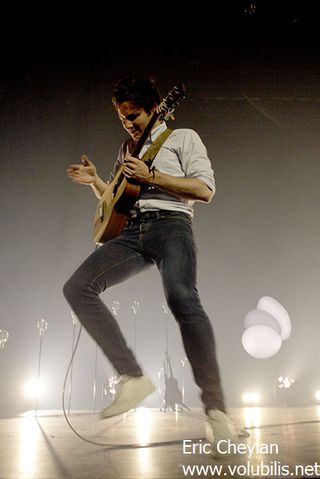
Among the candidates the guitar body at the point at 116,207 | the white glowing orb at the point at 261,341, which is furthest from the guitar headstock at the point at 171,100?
the white glowing orb at the point at 261,341

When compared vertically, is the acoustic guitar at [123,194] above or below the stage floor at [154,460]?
above

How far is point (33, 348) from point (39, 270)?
1.30 m

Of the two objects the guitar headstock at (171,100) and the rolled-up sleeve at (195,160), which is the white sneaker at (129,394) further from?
the guitar headstock at (171,100)

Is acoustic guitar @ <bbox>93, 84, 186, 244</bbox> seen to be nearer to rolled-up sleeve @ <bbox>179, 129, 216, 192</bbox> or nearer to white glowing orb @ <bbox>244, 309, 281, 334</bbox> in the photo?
rolled-up sleeve @ <bbox>179, 129, 216, 192</bbox>

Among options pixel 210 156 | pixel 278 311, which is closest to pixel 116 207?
pixel 210 156

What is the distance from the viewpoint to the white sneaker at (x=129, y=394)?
1482mm

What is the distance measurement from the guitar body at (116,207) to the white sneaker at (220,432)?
904 mm

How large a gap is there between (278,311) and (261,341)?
810 millimetres

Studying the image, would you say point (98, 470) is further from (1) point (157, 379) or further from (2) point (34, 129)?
(1) point (157, 379)

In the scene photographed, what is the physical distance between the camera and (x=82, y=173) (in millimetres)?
1997

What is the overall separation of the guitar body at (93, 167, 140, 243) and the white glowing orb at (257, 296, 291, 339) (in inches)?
228

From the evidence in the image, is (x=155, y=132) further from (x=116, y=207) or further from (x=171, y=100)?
(x=116, y=207)

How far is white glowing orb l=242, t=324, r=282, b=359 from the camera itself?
6.55m

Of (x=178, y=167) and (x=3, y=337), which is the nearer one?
(x=178, y=167)
